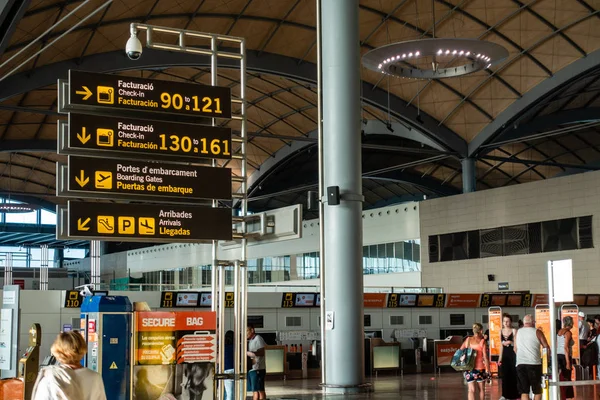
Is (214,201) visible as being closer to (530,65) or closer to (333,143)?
(333,143)

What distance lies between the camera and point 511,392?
15.4m

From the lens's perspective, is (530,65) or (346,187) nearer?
(346,187)

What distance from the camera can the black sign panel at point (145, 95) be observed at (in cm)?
1117

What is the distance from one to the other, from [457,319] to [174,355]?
25753 mm

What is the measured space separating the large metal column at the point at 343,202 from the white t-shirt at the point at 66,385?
7.99 m

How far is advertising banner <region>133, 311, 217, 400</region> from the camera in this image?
1066 cm

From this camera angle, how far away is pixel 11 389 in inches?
546

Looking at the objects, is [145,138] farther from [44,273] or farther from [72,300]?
[44,273]

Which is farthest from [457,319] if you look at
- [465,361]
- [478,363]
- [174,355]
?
[174,355]

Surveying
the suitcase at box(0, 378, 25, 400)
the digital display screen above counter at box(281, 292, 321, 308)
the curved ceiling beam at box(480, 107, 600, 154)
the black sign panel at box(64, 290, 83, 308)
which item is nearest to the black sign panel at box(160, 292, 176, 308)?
the black sign panel at box(64, 290, 83, 308)

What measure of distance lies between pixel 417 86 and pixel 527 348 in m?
27.7

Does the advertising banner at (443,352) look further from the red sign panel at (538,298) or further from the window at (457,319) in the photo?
the red sign panel at (538,298)

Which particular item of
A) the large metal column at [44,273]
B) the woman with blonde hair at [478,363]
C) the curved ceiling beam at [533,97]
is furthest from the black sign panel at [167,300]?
the curved ceiling beam at [533,97]

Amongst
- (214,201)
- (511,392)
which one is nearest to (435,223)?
(511,392)
